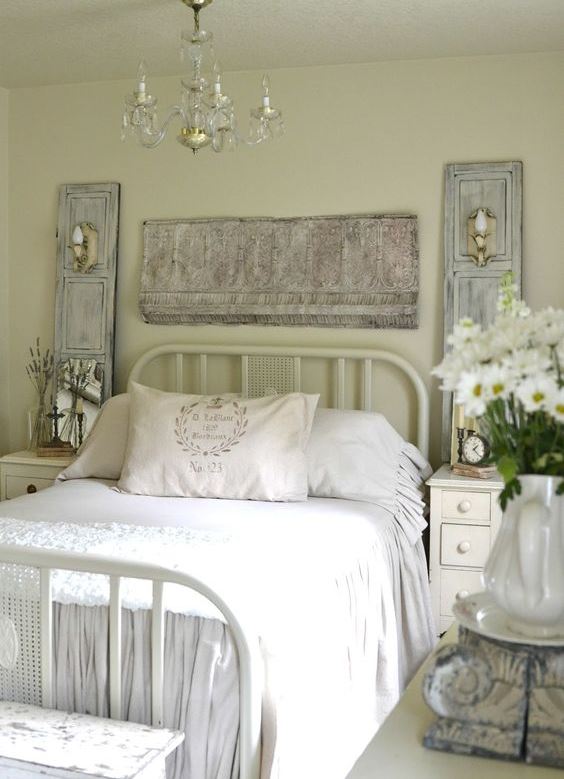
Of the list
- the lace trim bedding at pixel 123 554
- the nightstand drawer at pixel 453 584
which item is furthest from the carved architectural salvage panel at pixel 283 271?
the lace trim bedding at pixel 123 554

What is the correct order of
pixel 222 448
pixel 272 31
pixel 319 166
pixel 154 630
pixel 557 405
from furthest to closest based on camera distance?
pixel 319 166 → pixel 272 31 → pixel 222 448 → pixel 154 630 → pixel 557 405

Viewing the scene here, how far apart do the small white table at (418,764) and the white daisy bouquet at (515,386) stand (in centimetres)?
32

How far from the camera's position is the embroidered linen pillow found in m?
3.41

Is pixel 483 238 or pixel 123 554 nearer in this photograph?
pixel 123 554

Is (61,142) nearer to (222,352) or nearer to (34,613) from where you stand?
(222,352)

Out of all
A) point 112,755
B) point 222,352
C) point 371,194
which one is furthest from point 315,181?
point 112,755

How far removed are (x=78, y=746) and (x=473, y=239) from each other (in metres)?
2.54

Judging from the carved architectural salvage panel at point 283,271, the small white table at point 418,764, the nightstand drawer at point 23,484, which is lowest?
the nightstand drawer at point 23,484

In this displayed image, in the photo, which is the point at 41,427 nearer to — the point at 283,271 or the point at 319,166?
the point at 283,271

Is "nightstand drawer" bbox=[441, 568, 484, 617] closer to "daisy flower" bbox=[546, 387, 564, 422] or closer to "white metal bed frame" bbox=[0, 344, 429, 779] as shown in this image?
"white metal bed frame" bbox=[0, 344, 429, 779]

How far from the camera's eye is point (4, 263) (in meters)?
4.55

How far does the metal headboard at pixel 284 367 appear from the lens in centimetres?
389

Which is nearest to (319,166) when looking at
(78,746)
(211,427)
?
(211,427)

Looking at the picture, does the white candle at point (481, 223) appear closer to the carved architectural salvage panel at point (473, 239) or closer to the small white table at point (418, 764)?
the carved architectural salvage panel at point (473, 239)
